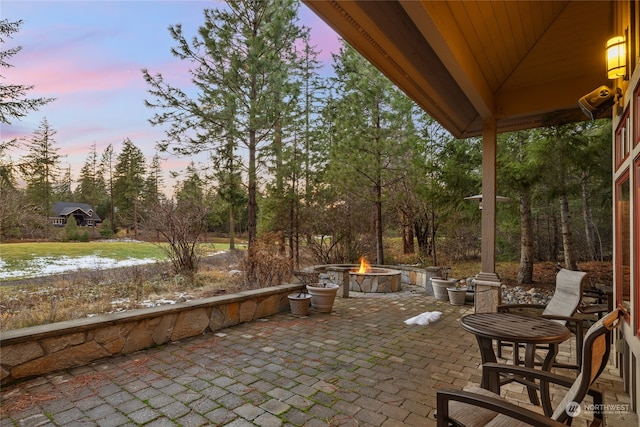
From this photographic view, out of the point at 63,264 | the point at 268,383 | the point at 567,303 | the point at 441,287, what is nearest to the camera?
the point at 268,383

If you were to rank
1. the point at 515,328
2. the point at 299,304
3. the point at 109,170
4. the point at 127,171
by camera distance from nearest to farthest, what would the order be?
the point at 515,328, the point at 299,304, the point at 127,171, the point at 109,170

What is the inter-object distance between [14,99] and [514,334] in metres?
10.7

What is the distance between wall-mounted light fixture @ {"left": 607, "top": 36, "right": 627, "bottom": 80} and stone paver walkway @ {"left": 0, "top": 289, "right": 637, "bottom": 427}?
8.64 ft

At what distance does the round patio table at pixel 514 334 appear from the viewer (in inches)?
92.0

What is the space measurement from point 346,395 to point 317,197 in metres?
8.95

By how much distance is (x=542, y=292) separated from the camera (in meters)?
7.32


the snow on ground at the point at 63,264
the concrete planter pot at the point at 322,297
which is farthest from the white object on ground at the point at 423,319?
the snow on ground at the point at 63,264

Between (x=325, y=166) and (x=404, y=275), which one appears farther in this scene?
(x=325, y=166)

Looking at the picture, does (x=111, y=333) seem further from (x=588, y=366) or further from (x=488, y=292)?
(x=488, y=292)

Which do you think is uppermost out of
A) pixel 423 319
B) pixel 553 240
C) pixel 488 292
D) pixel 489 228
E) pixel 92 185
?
pixel 92 185

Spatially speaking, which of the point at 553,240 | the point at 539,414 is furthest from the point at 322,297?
the point at 553,240

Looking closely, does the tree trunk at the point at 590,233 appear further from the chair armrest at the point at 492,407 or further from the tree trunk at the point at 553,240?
the chair armrest at the point at 492,407

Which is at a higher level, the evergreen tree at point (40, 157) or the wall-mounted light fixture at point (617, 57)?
the evergreen tree at point (40, 157)

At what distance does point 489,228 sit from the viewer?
4926 millimetres
